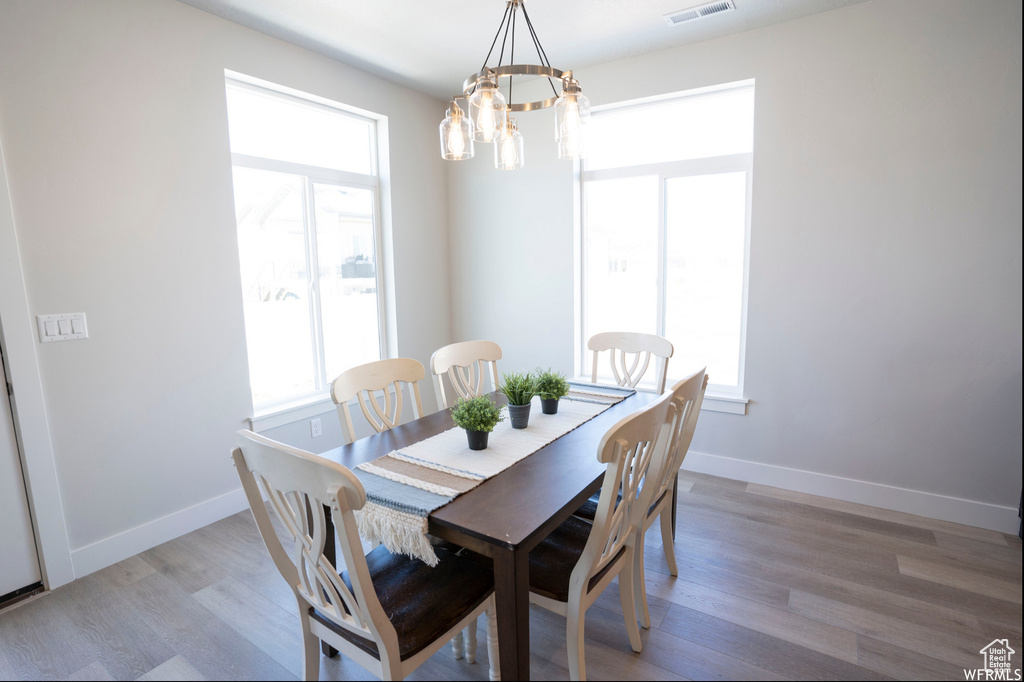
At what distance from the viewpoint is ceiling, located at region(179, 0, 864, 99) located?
2.42 meters

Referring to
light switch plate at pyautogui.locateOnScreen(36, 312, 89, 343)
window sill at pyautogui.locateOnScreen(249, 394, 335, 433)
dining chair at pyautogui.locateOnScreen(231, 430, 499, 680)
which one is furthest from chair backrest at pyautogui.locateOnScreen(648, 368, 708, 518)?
light switch plate at pyautogui.locateOnScreen(36, 312, 89, 343)

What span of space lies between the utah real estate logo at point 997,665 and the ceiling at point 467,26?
2680 millimetres

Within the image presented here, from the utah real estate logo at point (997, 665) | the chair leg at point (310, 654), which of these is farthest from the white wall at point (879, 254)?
the chair leg at point (310, 654)

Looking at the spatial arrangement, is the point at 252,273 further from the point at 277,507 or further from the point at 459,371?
the point at 277,507

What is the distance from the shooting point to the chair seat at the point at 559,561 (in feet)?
4.83

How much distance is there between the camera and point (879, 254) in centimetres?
255

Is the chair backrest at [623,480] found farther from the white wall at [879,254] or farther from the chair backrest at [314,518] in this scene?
the white wall at [879,254]

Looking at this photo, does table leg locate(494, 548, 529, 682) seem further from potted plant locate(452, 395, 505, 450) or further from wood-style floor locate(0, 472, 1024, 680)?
potted plant locate(452, 395, 505, 450)

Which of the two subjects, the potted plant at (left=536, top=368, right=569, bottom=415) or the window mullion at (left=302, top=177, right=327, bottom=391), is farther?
the window mullion at (left=302, top=177, right=327, bottom=391)

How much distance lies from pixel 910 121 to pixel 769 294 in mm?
1004

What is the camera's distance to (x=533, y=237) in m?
3.59

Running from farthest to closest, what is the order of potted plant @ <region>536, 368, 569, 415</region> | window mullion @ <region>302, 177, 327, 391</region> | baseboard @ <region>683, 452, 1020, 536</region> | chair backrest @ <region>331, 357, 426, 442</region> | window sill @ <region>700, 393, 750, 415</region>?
window mullion @ <region>302, 177, 327, 391</region>
window sill @ <region>700, 393, 750, 415</region>
baseboard @ <region>683, 452, 1020, 536</region>
potted plant @ <region>536, 368, 569, 415</region>
chair backrest @ <region>331, 357, 426, 442</region>

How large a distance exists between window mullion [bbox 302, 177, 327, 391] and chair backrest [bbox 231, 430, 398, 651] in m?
2.03

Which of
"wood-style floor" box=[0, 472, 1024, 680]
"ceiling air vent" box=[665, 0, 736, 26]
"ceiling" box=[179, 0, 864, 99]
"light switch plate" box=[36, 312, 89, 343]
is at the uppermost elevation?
"ceiling" box=[179, 0, 864, 99]
